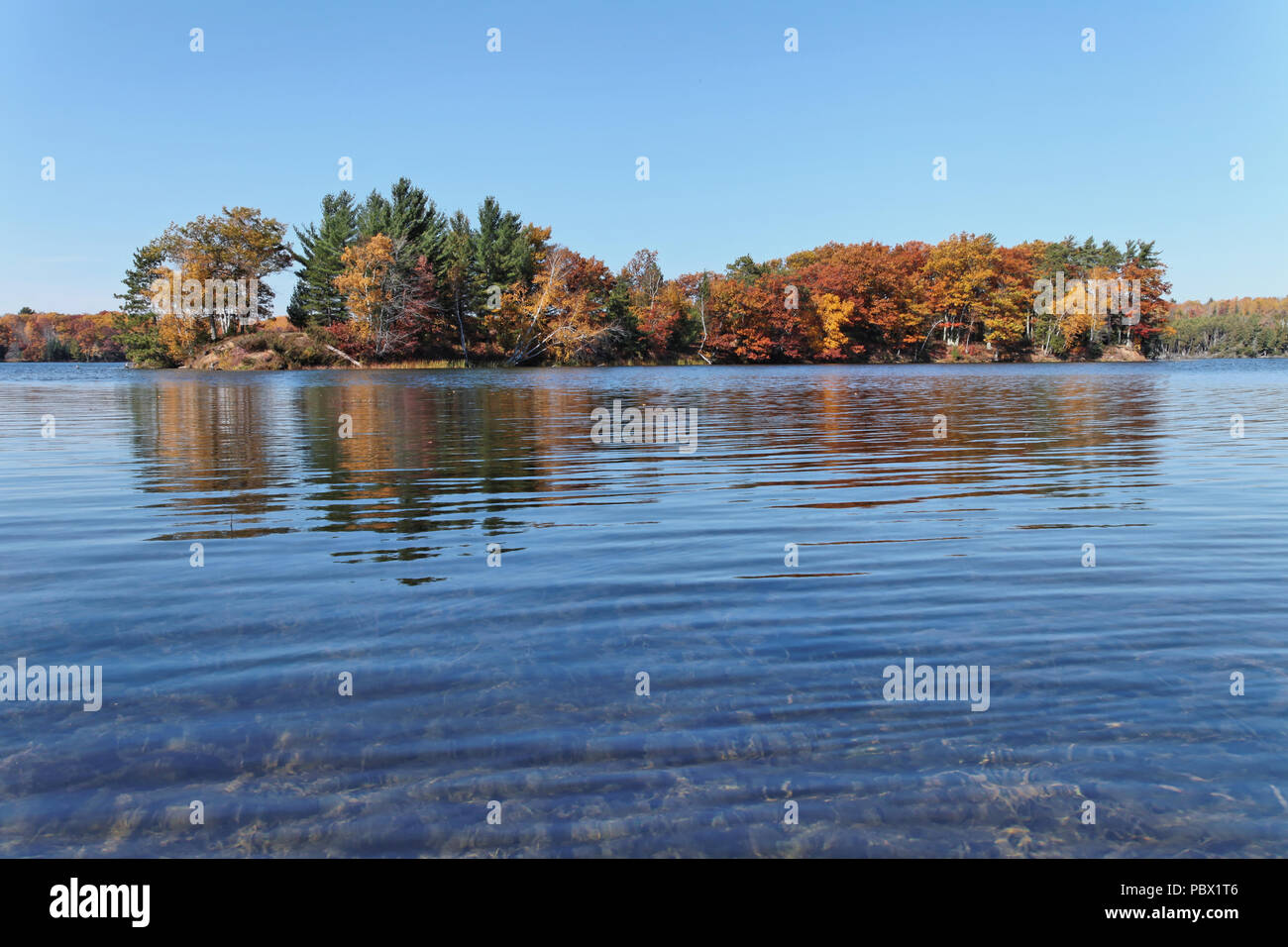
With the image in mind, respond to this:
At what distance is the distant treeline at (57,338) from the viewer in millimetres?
124125

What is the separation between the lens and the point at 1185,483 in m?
12.4

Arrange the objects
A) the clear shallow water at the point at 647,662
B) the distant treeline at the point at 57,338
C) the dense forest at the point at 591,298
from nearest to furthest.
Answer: the clear shallow water at the point at 647,662
the dense forest at the point at 591,298
the distant treeline at the point at 57,338

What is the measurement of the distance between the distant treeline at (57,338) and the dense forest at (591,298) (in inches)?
1497

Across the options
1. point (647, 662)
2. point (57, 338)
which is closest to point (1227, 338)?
point (647, 662)

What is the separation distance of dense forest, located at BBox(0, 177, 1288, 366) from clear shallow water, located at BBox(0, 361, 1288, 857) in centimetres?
6751

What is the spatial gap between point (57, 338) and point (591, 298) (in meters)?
90.8

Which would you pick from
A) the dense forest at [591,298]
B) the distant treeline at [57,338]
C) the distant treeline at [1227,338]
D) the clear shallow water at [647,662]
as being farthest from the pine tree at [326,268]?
the distant treeline at [1227,338]

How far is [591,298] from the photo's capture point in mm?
82625

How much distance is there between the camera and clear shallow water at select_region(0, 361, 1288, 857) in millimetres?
3672

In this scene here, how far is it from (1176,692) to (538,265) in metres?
83.9

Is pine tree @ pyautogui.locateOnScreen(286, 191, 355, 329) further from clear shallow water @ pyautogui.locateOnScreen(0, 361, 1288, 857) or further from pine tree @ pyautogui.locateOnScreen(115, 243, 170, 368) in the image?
clear shallow water @ pyautogui.locateOnScreen(0, 361, 1288, 857)

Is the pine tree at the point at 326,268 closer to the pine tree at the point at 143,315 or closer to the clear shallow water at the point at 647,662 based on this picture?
the pine tree at the point at 143,315

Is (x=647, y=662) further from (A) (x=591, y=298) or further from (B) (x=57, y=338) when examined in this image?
(B) (x=57, y=338)

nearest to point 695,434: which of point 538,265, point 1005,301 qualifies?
point 538,265
